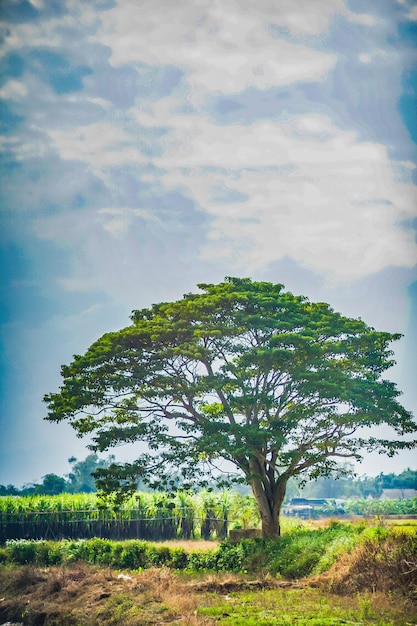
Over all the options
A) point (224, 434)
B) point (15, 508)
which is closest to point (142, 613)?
point (224, 434)

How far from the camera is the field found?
10.3 metres

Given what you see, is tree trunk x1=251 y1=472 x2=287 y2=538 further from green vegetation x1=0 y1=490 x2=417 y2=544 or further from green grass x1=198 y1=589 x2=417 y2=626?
green grass x1=198 y1=589 x2=417 y2=626

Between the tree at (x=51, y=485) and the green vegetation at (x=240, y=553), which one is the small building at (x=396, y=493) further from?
the green vegetation at (x=240, y=553)

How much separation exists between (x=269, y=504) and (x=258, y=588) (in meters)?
5.22

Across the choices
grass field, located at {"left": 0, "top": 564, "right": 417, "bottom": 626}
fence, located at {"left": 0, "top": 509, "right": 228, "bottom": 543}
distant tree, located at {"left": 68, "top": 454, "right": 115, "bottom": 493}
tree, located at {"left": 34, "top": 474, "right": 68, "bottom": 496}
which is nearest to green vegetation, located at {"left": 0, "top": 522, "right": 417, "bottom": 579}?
grass field, located at {"left": 0, "top": 564, "right": 417, "bottom": 626}

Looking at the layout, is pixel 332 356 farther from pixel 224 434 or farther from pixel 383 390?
pixel 224 434

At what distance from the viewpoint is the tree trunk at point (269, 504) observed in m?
17.8

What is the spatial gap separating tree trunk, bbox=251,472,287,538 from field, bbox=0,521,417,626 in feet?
4.06

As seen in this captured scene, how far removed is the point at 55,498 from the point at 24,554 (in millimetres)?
6402

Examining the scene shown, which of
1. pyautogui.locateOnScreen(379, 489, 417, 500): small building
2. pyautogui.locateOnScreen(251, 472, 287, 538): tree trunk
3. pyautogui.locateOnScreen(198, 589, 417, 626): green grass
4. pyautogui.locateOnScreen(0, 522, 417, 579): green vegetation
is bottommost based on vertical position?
pyautogui.locateOnScreen(379, 489, 417, 500): small building

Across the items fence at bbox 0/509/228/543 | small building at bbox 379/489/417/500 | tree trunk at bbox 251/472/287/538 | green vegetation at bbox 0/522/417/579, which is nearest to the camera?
green vegetation at bbox 0/522/417/579

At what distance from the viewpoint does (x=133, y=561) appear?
17.7m

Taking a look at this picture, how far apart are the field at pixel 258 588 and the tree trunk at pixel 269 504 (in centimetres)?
124

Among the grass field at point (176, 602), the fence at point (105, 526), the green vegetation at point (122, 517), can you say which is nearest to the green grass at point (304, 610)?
the grass field at point (176, 602)
